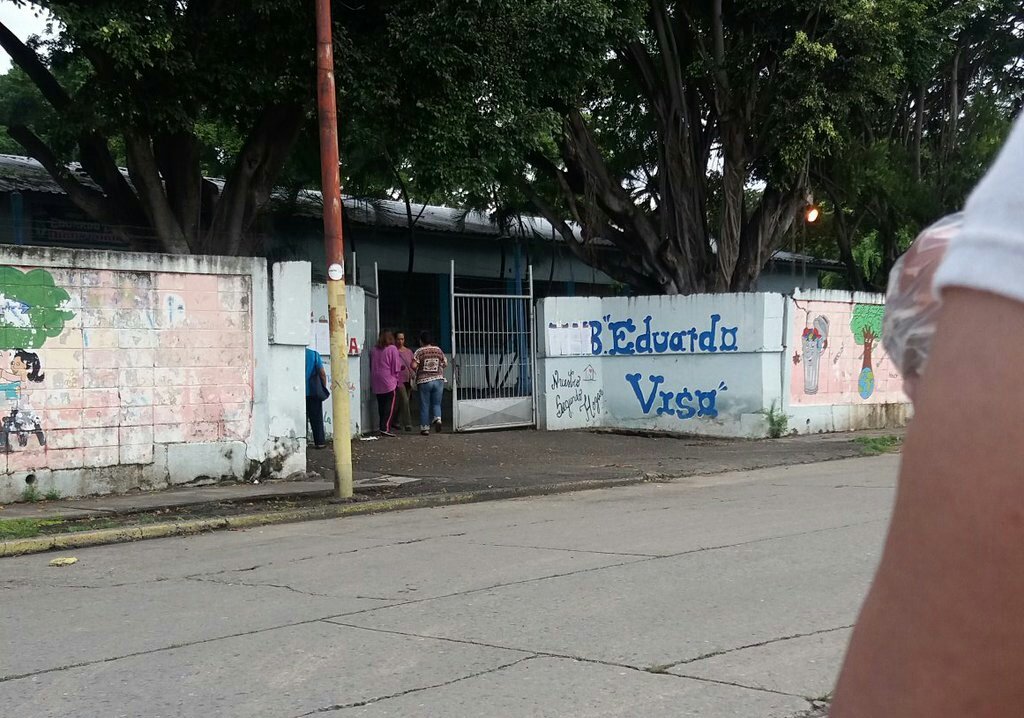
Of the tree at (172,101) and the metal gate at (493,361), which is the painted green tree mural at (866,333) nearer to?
the metal gate at (493,361)

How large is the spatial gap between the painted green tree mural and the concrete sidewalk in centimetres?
106

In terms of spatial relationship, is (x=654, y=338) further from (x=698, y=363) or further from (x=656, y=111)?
(x=656, y=111)

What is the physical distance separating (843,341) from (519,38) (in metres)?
9.17

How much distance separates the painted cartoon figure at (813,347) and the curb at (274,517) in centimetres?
687

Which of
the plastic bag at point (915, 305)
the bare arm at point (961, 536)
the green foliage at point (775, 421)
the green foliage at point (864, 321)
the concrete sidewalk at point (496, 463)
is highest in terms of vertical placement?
the green foliage at point (864, 321)

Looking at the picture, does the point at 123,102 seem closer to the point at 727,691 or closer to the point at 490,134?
the point at 490,134

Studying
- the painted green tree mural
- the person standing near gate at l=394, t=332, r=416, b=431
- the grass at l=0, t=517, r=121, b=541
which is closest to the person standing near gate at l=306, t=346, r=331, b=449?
the person standing near gate at l=394, t=332, r=416, b=431

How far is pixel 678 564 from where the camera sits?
285 inches

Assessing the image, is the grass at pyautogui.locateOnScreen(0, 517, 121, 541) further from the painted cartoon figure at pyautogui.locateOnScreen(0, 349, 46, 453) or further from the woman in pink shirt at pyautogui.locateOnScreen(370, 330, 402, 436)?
the woman in pink shirt at pyautogui.locateOnScreen(370, 330, 402, 436)

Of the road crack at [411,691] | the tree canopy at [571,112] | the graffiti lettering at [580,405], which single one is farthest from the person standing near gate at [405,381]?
the road crack at [411,691]

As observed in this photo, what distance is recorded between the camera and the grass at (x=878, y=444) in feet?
53.4

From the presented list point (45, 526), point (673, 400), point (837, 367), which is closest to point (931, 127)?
point (837, 367)

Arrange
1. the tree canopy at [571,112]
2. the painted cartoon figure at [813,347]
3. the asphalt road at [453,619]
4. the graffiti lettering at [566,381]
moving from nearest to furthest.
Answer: the asphalt road at [453,619] → the tree canopy at [571,112] → the painted cartoon figure at [813,347] → the graffiti lettering at [566,381]

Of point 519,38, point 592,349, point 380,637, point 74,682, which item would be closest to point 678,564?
point 380,637
